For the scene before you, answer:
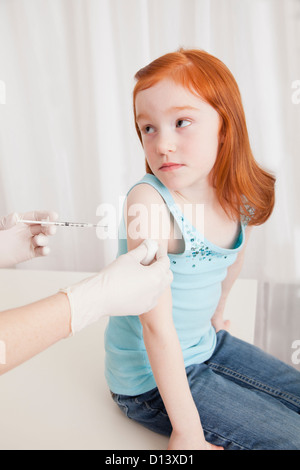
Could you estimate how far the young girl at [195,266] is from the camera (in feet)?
2.80

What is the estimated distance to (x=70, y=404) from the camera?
1021 millimetres

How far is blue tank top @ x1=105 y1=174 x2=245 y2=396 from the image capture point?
96cm

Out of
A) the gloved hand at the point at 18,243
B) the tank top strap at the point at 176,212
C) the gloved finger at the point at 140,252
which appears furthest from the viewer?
the gloved hand at the point at 18,243

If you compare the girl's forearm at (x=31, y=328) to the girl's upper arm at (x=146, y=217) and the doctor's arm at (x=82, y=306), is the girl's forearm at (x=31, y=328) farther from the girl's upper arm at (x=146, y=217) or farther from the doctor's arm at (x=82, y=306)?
the girl's upper arm at (x=146, y=217)

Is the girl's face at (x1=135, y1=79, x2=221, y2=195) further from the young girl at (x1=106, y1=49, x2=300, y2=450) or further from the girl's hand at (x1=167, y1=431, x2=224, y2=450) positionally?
the girl's hand at (x1=167, y1=431, x2=224, y2=450)

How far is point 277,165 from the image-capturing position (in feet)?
5.91

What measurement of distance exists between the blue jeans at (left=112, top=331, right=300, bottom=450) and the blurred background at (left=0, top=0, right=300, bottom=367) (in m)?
0.95

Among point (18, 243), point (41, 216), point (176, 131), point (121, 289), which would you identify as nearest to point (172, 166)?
Result: point (176, 131)

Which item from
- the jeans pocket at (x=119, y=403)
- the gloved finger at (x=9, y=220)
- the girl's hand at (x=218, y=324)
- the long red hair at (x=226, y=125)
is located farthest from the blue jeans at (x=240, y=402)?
the gloved finger at (x=9, y=220)

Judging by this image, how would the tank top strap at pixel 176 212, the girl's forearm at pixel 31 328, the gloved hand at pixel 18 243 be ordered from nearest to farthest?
the girl's forearm at pixel 31 328 < the tank top strap at pixel 176 212 < the gloved hand at pixel 18 243

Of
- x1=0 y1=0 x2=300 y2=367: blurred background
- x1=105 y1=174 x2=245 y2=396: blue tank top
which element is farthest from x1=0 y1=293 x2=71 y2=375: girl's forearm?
x1=0 y1=0 x2=300 y2=367: blurred background

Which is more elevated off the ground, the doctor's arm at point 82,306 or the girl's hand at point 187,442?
the doctor's arm at point 82,306

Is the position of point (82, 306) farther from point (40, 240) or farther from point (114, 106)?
point (114, 106)
